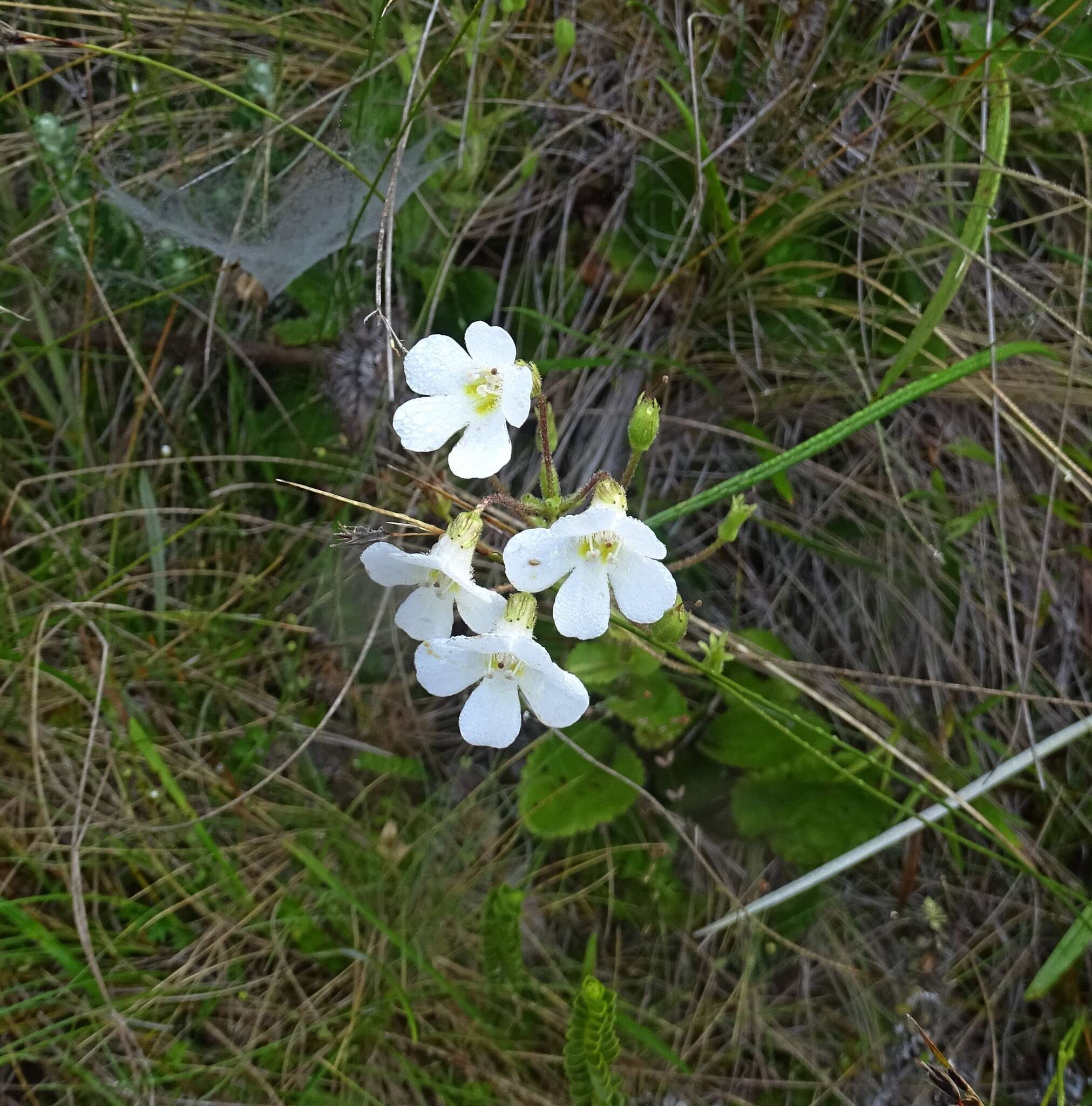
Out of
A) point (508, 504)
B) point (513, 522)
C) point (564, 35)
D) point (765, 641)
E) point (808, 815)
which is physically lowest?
point (808, 815)

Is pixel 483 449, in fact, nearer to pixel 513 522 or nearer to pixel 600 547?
pixel 600 547

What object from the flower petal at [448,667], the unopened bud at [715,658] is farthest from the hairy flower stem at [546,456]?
the unopened bud at [715,658]

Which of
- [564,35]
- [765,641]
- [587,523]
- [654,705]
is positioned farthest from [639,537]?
[564,35]

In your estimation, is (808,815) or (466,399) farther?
(808,815)

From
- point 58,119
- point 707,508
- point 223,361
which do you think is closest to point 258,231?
point 223,361

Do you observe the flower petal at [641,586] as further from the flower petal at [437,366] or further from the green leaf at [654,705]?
the green leaf at [654,705]
